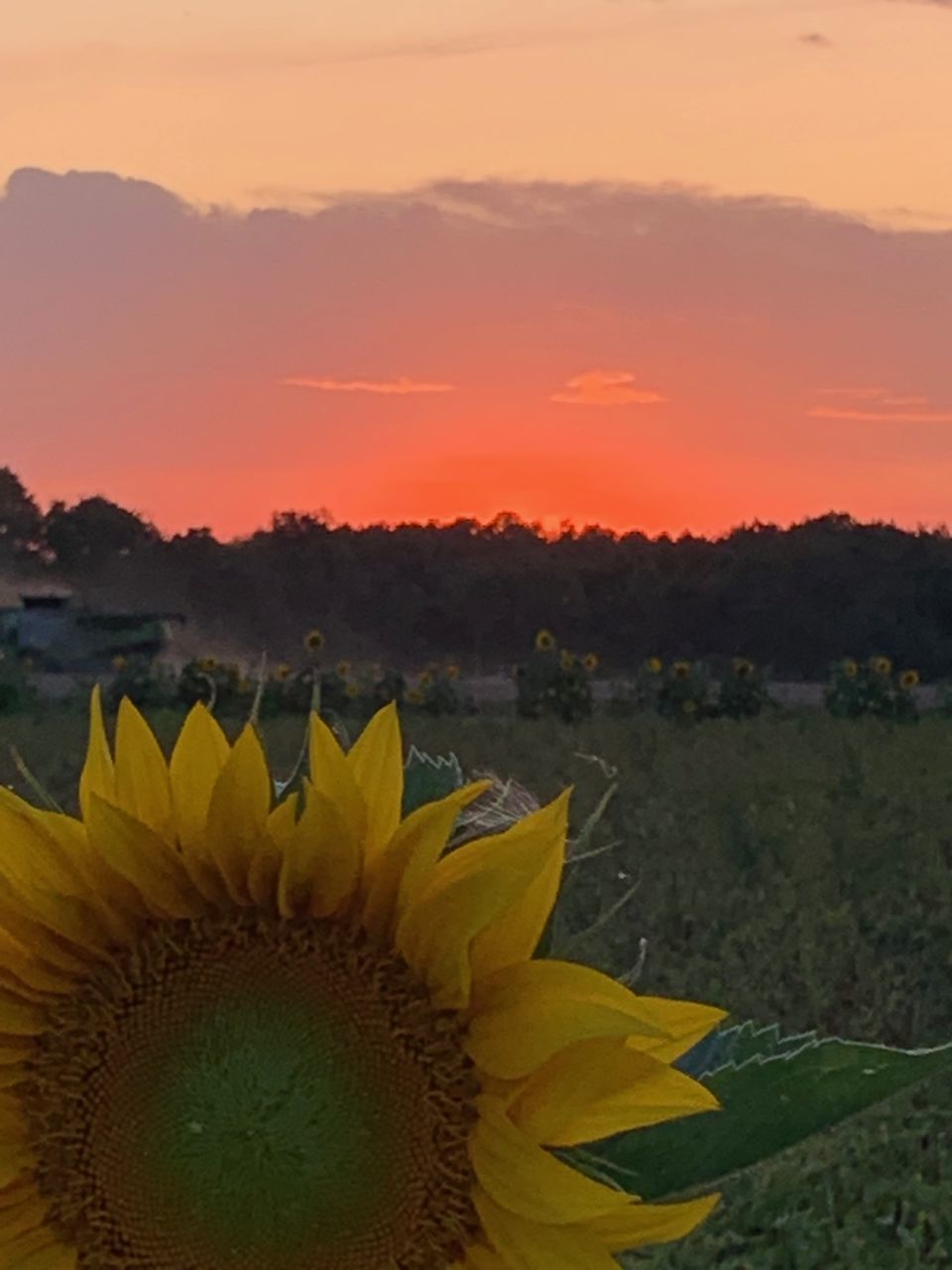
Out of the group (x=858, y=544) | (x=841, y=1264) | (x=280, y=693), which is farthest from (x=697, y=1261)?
(x=858, y=544)

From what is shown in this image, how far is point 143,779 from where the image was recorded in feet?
2.60

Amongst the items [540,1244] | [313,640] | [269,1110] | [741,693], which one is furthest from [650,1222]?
[313,640]

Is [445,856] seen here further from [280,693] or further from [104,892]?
[280,693]

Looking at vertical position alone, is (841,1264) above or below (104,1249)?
below

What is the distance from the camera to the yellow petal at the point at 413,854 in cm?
74

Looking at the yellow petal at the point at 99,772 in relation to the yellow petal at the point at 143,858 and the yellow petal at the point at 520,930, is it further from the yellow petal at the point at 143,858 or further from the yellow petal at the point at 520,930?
the yellow petal at the point at 520,930

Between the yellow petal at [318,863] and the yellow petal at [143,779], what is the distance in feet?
0.17

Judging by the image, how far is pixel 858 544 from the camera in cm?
1645

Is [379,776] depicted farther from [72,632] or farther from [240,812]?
[72,632]

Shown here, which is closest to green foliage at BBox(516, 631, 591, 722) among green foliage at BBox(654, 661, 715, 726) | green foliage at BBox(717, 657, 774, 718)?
green foliage at BBox(654, 661, 715, 726)

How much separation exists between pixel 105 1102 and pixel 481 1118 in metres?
0.15

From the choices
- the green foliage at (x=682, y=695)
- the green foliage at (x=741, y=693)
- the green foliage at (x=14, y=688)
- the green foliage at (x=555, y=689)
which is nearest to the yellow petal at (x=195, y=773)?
the green foliage at (x=14, y=688)

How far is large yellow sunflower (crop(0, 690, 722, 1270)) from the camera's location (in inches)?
29.9

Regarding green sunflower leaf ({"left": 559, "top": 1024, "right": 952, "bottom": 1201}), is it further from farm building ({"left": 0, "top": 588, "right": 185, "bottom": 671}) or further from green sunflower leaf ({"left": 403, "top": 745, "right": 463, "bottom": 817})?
farm building ({"left": 0, "top": 588, "right": 185, "bottom": 671})
